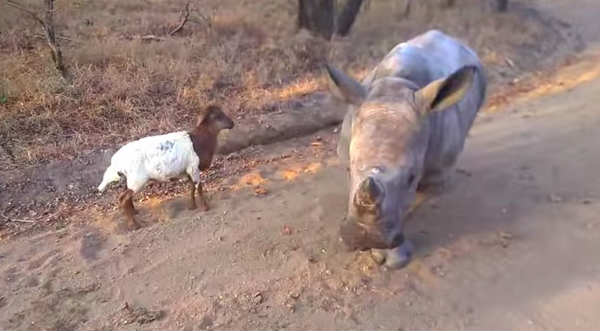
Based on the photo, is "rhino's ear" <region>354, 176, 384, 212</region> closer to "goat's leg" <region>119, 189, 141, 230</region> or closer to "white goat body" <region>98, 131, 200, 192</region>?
"white goat body" <region>98, 131, 200, 192</region>

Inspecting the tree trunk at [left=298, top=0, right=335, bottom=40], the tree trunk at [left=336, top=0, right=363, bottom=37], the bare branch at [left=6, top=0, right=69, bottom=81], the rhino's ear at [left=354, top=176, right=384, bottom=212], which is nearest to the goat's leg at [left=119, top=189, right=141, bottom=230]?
the rhino's ear at [left=354, top=176, right=384, bottom=212]

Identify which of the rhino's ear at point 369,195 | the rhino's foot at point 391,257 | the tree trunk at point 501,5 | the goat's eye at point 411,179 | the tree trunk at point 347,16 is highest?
the rhino's ear at point 369,195

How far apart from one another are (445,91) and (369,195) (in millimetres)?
1071

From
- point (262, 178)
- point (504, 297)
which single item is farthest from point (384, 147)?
point (262, 178)

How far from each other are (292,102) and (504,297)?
4.75m

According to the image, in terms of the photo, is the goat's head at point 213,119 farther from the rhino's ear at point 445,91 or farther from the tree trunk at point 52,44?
the tree trunk at point 52,44

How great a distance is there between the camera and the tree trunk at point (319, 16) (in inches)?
463

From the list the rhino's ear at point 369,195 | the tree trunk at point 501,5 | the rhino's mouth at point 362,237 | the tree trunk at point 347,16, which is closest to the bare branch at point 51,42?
the tree trunk at point 347,16

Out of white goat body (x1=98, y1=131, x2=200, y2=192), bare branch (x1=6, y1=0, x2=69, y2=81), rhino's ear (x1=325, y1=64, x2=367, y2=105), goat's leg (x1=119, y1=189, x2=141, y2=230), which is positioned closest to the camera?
rhino's ear (x1=325, y1=64, x2=367, y2=105)

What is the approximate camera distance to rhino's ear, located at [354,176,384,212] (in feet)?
12.9

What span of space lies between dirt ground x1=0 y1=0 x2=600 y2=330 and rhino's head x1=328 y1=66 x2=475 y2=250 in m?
0.89

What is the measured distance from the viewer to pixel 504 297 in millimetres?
4957

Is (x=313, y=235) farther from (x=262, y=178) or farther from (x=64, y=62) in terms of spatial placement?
(x=64, y=62)

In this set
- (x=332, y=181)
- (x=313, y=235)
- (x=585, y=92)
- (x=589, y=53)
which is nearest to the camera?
(x=313, y=235)
